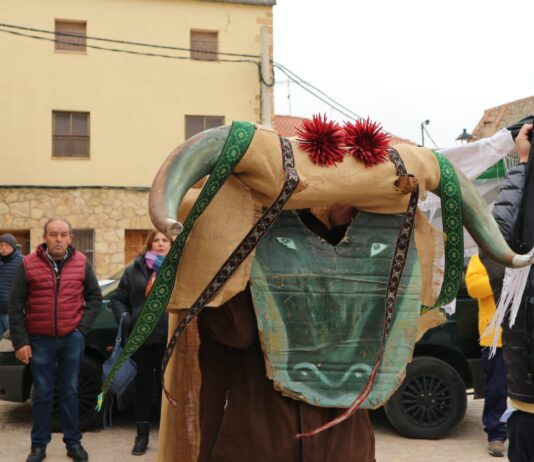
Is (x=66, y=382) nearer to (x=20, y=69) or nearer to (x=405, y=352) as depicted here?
(x=405, y=352)

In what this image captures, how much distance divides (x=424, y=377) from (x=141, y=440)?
248 cm

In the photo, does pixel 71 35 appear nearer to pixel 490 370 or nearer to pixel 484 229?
pixel 490 370

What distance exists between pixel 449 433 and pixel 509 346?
158 inches

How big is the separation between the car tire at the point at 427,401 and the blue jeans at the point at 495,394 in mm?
450

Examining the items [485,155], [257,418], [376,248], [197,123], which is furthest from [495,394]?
[197,123]

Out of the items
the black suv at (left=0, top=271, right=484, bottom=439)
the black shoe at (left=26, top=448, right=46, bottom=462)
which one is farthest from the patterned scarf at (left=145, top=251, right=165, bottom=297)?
the black shoe at (left=26, top=448, right=46, bottom=462)

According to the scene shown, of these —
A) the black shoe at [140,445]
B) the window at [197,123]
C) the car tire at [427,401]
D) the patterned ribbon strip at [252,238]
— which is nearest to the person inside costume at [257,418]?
the patterned ribbon strip at [252,238]

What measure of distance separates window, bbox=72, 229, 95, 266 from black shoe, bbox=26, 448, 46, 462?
→ 12.8 m

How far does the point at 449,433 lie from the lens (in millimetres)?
6484

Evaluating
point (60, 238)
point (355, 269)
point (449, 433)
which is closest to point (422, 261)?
point (355, 269)

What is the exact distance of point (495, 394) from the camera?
583cm

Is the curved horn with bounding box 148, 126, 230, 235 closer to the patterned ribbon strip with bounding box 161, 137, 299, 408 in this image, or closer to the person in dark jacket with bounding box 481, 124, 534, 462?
the patterned ribbon strip with bounding box 161, 137, 299, 408

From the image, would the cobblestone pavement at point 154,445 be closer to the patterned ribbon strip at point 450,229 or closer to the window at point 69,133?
the patterned ribbon strip at point 450,229

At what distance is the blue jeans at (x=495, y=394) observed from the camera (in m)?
5.82
